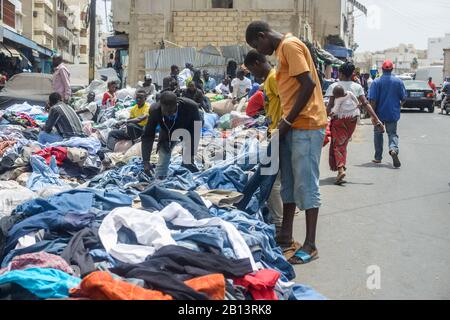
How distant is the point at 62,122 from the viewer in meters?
9.62

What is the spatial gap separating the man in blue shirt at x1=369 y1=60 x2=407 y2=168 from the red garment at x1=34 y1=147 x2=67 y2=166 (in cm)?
504

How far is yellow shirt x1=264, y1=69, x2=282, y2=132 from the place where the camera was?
5.80m

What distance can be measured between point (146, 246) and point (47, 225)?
2.81ft

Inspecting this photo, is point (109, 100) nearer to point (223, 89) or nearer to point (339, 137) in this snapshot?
point (223, 89)

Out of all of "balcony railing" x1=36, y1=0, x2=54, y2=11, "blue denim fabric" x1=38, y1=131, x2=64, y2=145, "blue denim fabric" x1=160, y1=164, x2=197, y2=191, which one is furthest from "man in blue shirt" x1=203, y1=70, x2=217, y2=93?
"balcony railing" x1=36, y1=0, x2=54, y2=11

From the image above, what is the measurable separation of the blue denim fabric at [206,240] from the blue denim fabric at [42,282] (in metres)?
0.93

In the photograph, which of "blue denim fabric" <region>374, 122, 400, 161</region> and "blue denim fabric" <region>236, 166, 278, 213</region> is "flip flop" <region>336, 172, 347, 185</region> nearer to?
"blue denim fabric" <region>374, 122, 400, 161</region>

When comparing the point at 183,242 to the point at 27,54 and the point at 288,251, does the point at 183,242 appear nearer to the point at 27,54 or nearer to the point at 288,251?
the point at 288,251

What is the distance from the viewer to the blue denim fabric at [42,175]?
7.24 m

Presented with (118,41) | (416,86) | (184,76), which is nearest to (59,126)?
(184,76)

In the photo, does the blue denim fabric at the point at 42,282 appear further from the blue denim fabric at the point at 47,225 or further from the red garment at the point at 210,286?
the blue denim fabric at the point at 47,225

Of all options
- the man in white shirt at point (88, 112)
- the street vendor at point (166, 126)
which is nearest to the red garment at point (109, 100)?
the man in white shirt at point (88, 112)
